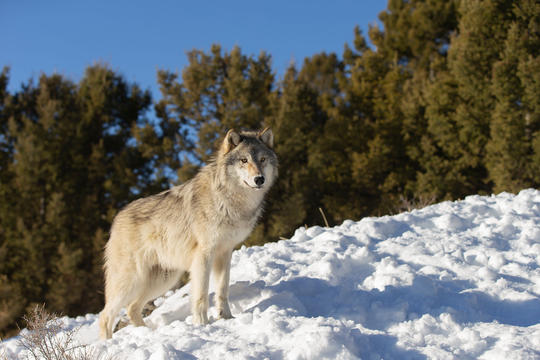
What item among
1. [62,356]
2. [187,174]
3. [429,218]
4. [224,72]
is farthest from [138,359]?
[224,72]

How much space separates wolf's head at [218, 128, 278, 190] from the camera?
5273mm

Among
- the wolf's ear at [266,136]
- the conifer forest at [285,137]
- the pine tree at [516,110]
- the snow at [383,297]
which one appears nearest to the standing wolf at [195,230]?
the wolf's ear at [266,136]

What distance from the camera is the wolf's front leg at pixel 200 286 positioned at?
16.8 feet

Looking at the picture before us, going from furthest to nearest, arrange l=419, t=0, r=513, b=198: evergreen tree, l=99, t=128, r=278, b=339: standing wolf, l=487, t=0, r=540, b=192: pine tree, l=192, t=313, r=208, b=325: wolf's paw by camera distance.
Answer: l=419, t=0, r=513, b=198: evergreen tree → l=487, t=0, r=540, b=192: pine tree → l=99, t=128, r=278, b=339: standing wolf → l=192, t=313, r=208, b=325: wolf's paw

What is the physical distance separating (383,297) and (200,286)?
2029mm

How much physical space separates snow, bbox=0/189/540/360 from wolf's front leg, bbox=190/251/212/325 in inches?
13.6

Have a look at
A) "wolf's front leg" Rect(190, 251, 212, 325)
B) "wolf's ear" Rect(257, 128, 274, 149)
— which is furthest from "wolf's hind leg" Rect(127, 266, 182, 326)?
"wolf's ear" Rect(257, 128, 274, 149)

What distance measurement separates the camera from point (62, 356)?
12.1ft

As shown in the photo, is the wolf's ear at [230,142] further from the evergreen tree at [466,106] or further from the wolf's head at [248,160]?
the evergreen tree at [466,106]

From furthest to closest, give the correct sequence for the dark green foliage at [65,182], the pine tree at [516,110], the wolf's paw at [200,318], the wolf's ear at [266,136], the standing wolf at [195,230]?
the dark green foliage at [65,182], the pine tree at [516,110], the wolf's ear at [266,136], the standing wolf at [195,230], the wolf's paw at [200,318]

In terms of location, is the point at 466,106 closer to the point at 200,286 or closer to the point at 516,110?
the point at 516,110

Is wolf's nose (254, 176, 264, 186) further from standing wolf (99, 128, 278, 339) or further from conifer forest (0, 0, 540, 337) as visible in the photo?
conifer forest (0, 0, 540, 337)

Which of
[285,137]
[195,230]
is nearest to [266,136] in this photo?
[195,230]

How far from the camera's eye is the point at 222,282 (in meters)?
5.43
